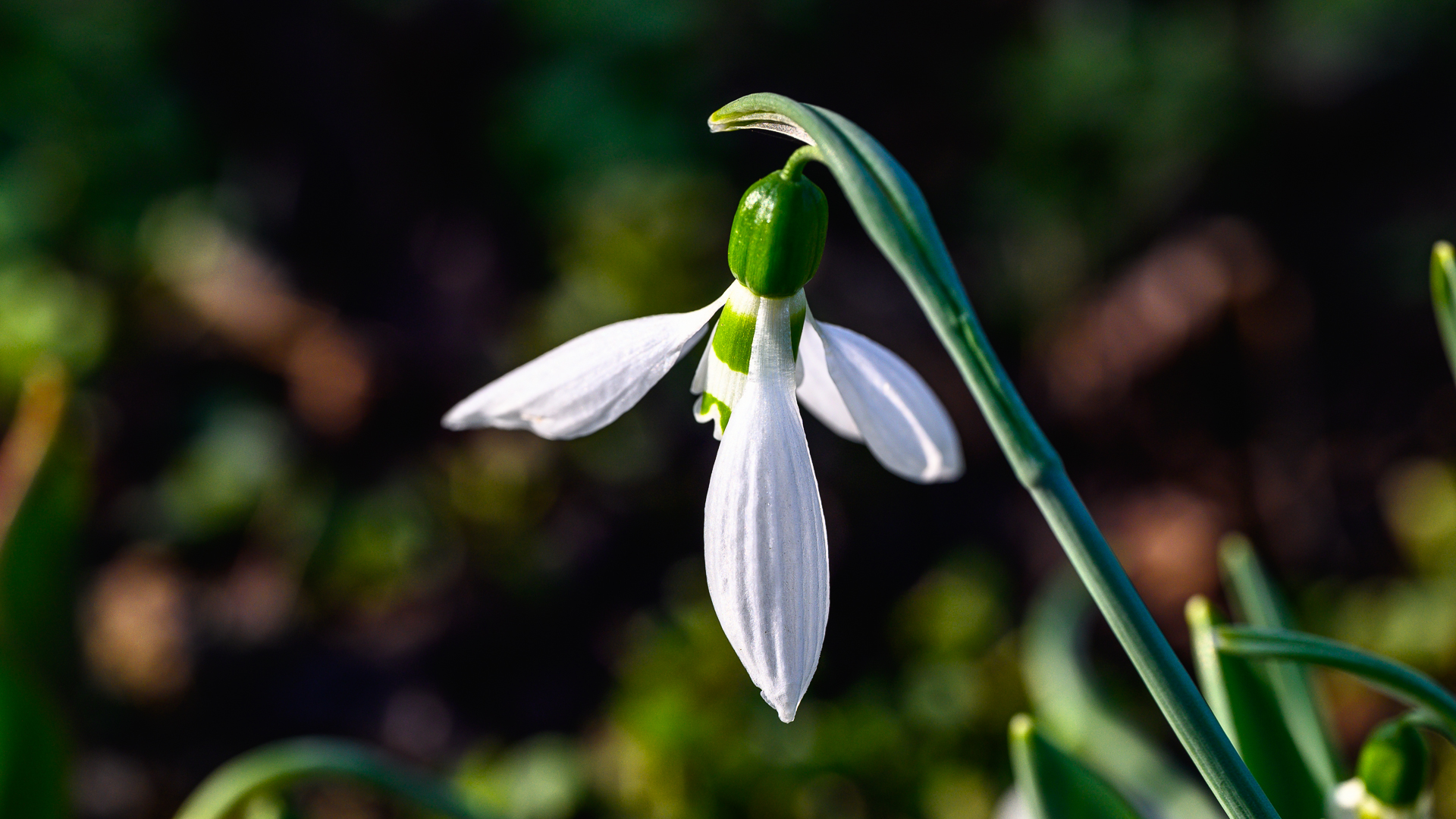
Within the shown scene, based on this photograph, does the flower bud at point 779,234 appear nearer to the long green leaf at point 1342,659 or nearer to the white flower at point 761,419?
the white flower at point 761,419

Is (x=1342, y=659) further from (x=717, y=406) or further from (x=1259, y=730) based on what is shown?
(x=717, y=406)

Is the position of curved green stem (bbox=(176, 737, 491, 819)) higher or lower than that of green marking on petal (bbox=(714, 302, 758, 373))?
lower

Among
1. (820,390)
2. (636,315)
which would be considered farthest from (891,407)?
(636,315)

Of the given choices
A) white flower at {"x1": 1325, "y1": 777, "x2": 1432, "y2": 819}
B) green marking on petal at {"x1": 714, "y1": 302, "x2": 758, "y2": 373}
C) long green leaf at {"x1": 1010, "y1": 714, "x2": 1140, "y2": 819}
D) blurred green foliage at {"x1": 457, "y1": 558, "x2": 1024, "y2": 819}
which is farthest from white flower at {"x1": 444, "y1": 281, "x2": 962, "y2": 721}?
blurred green foliage at {"x1": 457, "y1": 558, "x2": 1024, "y2": 819}

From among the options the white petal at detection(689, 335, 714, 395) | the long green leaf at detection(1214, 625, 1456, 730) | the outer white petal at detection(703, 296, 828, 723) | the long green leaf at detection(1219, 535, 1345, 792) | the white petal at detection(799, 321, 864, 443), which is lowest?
the long green leaf at detection(1219, 535, 1345, 792)

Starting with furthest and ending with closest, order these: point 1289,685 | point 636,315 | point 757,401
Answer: point 636,315
point 1289,685
point 757,401

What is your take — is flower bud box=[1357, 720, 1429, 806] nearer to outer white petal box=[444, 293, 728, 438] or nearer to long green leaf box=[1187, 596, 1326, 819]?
long green leaf box=[1187, 596, 1326, 819]

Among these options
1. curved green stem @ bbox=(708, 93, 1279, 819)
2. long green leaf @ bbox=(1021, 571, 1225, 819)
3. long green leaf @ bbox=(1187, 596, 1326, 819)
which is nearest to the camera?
curved green stem @ bbox=(708, 93, 1279, 819)

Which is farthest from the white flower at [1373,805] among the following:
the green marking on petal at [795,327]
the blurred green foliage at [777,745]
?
the blurred green foliage at [777,745]
